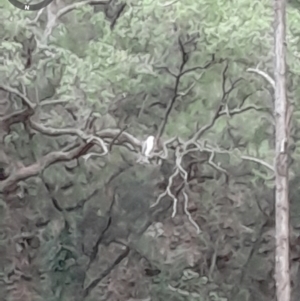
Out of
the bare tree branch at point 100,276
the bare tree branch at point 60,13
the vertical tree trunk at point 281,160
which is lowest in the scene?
the bare tree branch at point 100,276

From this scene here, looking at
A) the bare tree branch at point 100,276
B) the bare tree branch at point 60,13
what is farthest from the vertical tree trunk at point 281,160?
the bare tree branch at point 60,13

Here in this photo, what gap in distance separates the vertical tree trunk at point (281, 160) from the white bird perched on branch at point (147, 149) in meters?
0.41

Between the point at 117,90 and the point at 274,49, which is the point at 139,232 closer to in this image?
the point at 117,90

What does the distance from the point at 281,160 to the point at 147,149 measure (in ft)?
1.43

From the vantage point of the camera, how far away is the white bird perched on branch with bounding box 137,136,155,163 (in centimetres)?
214

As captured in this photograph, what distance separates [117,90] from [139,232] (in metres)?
0.47

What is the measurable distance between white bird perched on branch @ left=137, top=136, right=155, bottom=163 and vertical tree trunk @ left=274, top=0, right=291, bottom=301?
41 centimetres

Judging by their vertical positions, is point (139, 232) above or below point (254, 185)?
below

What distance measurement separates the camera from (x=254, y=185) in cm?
214

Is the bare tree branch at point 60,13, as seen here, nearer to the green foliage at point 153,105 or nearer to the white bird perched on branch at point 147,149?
the green foliage at point 153,105

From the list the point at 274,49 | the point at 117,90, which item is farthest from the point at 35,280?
the point at 274,49

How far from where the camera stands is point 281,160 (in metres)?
2.14

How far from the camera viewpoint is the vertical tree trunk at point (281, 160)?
2125mm

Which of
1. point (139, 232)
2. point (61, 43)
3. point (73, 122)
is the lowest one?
point (139, 232)
